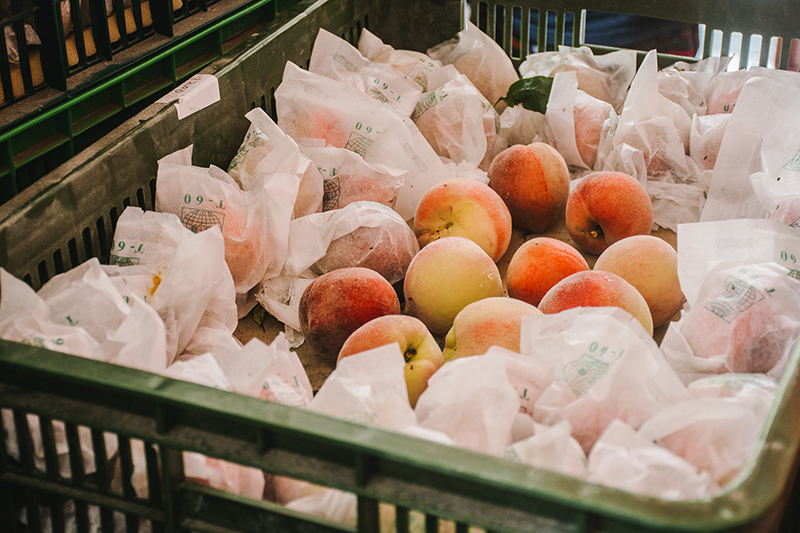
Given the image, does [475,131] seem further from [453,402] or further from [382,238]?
[453,402]

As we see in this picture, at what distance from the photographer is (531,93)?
5.59ft

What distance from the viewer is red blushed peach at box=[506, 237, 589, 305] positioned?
4.08 ft

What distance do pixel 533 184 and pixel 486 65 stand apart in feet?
1.70

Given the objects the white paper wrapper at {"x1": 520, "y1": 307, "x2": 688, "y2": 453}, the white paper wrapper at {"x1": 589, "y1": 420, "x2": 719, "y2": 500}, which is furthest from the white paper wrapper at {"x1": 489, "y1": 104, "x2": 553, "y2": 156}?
the white paper wrapper at {"x1": 589, "y1": 420, "x2": 719, "y2": 500}

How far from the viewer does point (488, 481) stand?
559mm

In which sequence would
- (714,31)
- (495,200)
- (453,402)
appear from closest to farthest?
(453,402)
(495,200)
(714,31)

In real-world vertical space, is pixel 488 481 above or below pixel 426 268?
above

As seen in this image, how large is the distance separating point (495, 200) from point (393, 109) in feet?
1.12

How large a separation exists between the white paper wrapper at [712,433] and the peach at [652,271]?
0.46 metres

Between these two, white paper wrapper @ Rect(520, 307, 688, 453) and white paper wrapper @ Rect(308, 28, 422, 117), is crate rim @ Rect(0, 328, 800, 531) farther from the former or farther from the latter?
white paper wrapper @ Rect(308, 28, 422, 117)

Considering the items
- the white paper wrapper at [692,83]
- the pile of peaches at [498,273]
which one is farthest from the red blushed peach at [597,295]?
the white paper wrapper at [692,83]

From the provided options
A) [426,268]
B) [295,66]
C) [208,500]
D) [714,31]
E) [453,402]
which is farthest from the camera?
[714,31]

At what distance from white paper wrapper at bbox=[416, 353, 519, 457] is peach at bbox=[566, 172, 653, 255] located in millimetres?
628

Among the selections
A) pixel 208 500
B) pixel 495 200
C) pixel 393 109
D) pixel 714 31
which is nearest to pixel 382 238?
pixel 495 200
